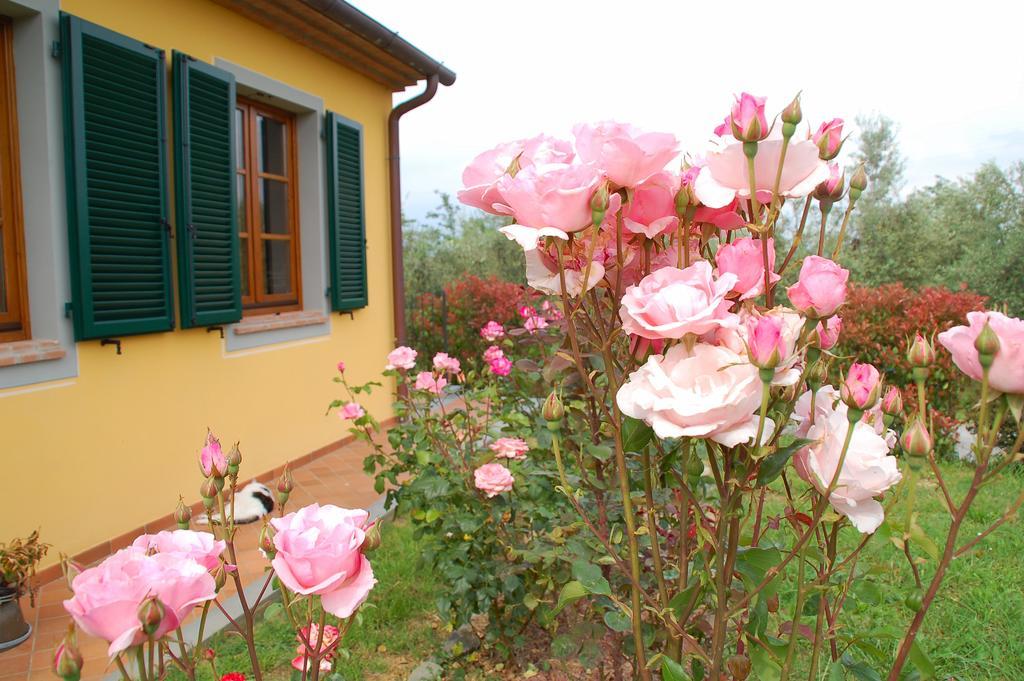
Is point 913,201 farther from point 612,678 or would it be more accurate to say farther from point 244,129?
point 612,678

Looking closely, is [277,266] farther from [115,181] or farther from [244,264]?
[115,181]

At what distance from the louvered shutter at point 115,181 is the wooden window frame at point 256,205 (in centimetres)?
98

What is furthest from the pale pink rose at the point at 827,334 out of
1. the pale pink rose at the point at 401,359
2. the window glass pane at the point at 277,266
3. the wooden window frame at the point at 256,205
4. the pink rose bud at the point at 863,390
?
the window glass pane at the point at 277,266

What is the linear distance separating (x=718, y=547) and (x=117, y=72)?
3573mm

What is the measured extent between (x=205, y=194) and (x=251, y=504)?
1.73m

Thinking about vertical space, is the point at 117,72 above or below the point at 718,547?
above

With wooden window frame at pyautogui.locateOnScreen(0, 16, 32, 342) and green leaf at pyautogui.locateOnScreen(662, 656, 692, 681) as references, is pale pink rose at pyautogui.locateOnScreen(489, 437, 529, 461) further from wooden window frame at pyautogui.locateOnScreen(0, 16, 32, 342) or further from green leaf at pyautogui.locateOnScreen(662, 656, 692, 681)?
wooden window frame at pyautogui.locateOnScreen(0, 16, 32, 342)

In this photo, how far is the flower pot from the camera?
2.61 metres

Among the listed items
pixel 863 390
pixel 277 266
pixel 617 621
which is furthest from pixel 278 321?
pixel 863 390

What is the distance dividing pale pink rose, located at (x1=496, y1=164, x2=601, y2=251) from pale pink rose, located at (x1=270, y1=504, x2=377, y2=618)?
1.14ft

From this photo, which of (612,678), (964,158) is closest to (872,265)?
(964,158)

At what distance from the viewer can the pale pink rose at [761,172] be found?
83cm

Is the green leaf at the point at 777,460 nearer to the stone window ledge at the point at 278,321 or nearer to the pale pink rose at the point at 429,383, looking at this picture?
the pale pink rose at the point at 429,383

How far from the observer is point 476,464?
2545 mm
